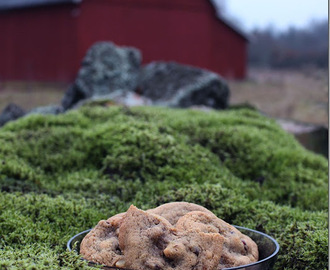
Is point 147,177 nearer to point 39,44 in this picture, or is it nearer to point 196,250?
point 196,250

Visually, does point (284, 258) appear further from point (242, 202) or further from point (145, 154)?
point (145, 154)

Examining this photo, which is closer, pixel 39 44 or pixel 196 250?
pixel 196 250

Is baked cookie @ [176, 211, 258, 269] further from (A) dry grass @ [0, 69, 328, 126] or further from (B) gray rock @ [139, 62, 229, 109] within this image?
(A) dry grass @ [0, 69, 328, 126]

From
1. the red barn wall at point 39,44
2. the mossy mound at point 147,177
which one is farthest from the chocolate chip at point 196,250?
the red barn wall at point 39,44

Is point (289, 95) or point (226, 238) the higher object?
point (226, 238)

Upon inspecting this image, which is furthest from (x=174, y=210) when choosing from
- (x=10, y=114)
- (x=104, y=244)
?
(x=10, y=114)

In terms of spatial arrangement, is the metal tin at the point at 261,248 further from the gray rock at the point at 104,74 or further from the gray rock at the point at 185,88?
the gray rock at the point at 104,74

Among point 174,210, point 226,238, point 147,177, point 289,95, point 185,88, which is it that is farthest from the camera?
point 289,95
